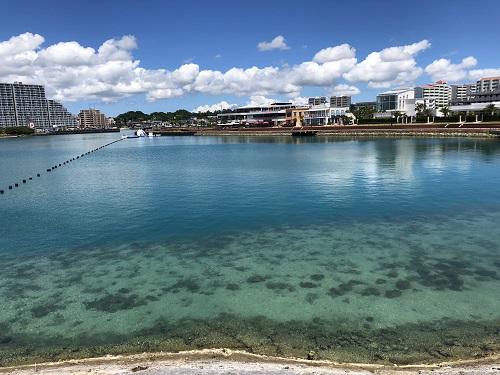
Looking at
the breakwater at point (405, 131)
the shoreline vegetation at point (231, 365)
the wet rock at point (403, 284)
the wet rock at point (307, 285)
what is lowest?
the wet rock at point (403, 284)

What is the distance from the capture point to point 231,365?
9.34m

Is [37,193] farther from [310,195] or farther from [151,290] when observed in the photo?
[151,290]

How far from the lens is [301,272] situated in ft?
54.4

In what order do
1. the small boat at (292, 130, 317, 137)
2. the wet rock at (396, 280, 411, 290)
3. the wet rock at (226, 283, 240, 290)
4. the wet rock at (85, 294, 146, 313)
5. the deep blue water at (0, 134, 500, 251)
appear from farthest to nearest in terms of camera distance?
the small boat at (292, 130, 317, 137) → the deep blue water at (0, 134, 500, 251) → the wet rock at (226, 283, 240, 290) → the wet rock at (396, 280, 411, 290) → the wet rock at (85, 294, 146, 313)

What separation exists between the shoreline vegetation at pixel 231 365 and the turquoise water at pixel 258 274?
2.06 ft

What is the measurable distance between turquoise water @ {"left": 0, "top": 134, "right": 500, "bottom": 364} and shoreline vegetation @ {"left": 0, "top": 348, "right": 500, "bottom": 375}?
63 centimetres

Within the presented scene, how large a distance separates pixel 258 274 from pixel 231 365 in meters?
7.27

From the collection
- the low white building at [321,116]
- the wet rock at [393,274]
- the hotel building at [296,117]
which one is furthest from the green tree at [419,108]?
the wet rock at [393,274]

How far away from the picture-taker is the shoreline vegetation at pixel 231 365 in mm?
9078

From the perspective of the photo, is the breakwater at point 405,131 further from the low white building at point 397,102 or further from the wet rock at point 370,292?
the wet rock at point 370,292

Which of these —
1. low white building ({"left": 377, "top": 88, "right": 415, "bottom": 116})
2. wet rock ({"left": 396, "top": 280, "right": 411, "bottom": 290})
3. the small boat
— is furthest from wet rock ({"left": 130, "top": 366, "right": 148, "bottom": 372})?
low white building ({"left": 377, "top": 88, "right": 415, "bottom": 116})

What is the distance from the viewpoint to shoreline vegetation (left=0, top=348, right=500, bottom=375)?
9078mm

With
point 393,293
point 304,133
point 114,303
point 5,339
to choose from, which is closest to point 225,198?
point 114,303

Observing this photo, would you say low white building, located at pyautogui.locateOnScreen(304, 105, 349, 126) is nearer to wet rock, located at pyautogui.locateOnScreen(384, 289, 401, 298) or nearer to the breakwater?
the breakwater
